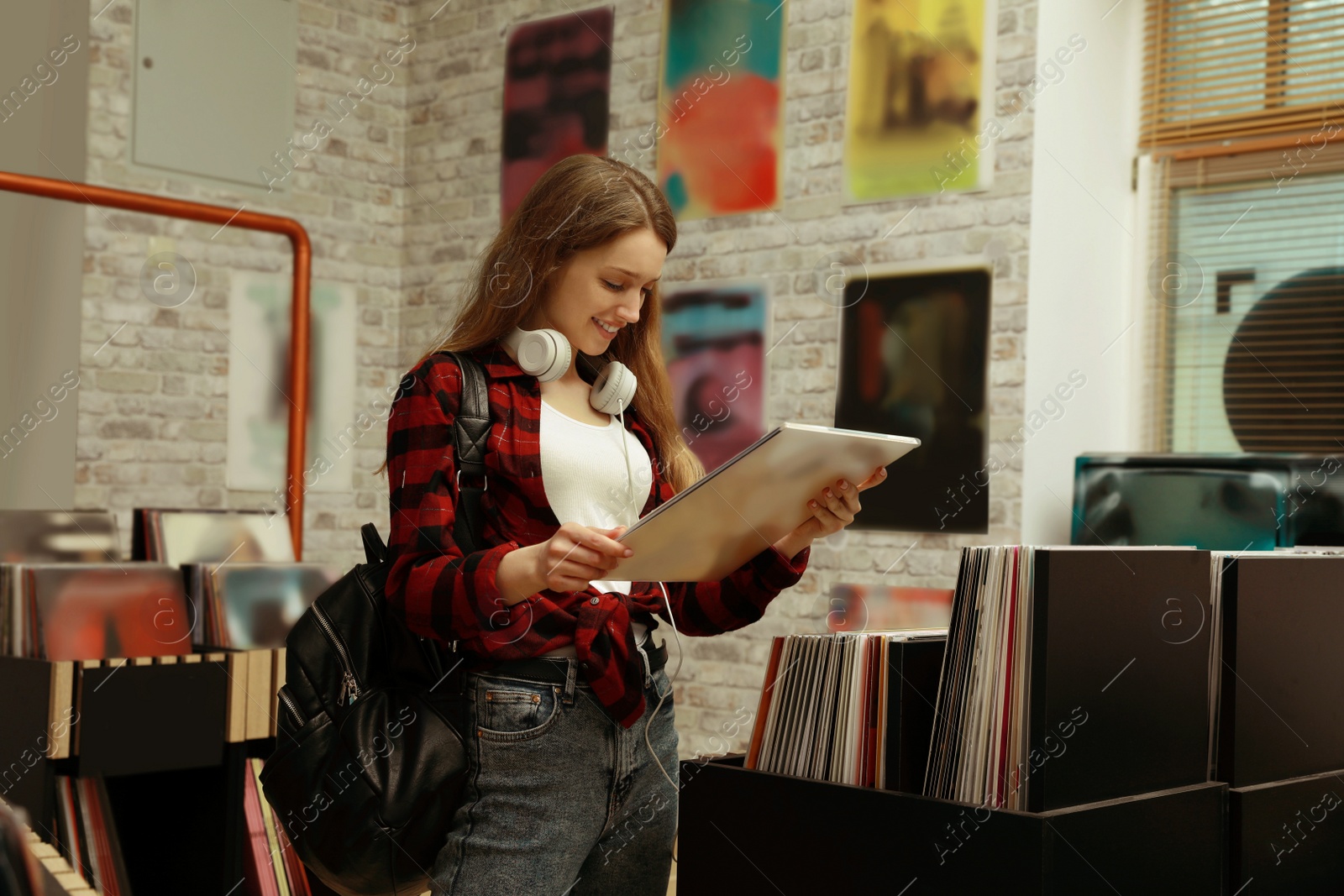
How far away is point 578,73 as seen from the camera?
475cm

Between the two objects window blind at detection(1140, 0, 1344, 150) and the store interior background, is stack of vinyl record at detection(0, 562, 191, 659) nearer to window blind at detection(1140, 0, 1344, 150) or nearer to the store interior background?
the store interior background

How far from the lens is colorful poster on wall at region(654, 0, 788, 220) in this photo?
4.20m

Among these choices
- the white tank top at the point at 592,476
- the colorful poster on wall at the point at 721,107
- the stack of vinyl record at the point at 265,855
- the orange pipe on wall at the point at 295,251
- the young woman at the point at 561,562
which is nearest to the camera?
the young woman at the point at 561,562

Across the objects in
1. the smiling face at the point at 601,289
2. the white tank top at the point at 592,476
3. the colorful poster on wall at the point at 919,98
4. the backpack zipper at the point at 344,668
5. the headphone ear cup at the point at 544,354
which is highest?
the colorful poster on wall at the point at 919,98

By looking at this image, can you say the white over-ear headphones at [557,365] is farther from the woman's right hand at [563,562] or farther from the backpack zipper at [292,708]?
the backpack zipper at [292,708]

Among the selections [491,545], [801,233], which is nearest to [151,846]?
[491,545]

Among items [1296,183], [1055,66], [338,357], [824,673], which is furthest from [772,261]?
[824,673]

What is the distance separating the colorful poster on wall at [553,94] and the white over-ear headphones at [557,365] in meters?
3.13

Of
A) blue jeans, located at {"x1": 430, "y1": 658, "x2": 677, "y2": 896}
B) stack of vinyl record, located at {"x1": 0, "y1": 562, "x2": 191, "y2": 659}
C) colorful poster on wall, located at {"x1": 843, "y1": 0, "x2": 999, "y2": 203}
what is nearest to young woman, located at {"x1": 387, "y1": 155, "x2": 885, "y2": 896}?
blue jeans, located at {"x1": 430, "y1": 658, "x2": 677, "y2": 896}

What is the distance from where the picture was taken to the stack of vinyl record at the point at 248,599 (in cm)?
290

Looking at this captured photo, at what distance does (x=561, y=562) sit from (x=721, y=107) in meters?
3.28

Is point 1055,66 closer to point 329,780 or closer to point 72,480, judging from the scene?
point 329,780

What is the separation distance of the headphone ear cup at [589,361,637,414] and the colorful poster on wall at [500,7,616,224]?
3.12 metres

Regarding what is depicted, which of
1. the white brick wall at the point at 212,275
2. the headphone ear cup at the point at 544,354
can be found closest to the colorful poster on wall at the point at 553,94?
the white brick wall at the point at 212,275
